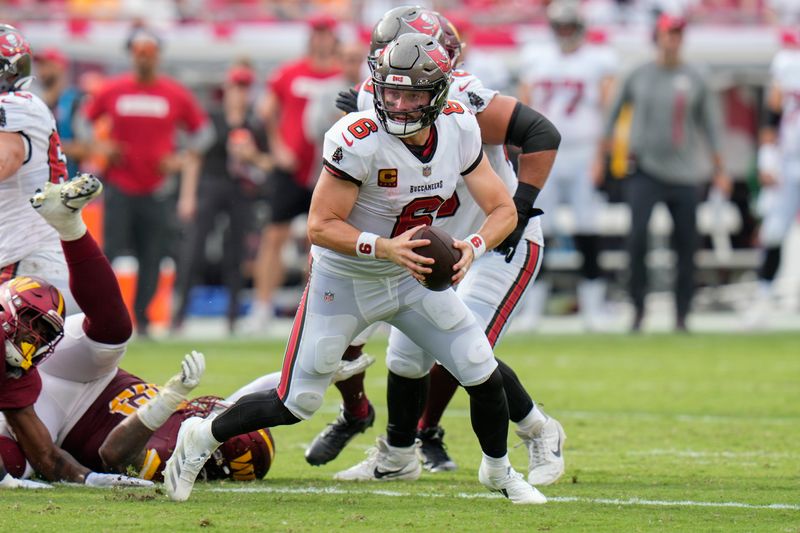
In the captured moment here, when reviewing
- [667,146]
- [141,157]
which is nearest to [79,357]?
[141,157]

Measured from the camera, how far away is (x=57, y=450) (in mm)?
5215

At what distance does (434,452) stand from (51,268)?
171 cm

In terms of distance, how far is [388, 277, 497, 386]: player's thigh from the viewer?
15.9 ft

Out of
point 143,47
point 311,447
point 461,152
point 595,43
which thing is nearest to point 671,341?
point 595,43

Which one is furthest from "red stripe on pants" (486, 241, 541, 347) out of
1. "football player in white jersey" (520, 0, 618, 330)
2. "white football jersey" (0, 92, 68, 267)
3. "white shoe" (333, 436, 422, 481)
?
"football player in white jersey" (520, 0, 618, 330)

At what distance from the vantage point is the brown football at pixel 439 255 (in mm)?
4609

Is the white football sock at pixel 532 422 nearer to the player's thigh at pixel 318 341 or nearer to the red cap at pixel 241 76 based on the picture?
the player's thigh at pixel 318 341

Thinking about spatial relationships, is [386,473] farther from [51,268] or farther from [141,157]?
[141,157]

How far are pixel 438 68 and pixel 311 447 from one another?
1.86m

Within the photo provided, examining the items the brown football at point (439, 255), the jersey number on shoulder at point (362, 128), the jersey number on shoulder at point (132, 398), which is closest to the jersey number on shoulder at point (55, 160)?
the jersey number on shoulder at point (132, 398)

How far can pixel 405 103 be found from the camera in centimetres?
469

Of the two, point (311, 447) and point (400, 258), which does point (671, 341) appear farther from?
point (400, 258)

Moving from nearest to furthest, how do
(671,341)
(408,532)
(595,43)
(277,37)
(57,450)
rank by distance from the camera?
(408,532) → (57,450) → (671,341) → (595,43) → (277,37)

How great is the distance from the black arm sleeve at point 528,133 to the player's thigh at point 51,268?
186 centimetres
